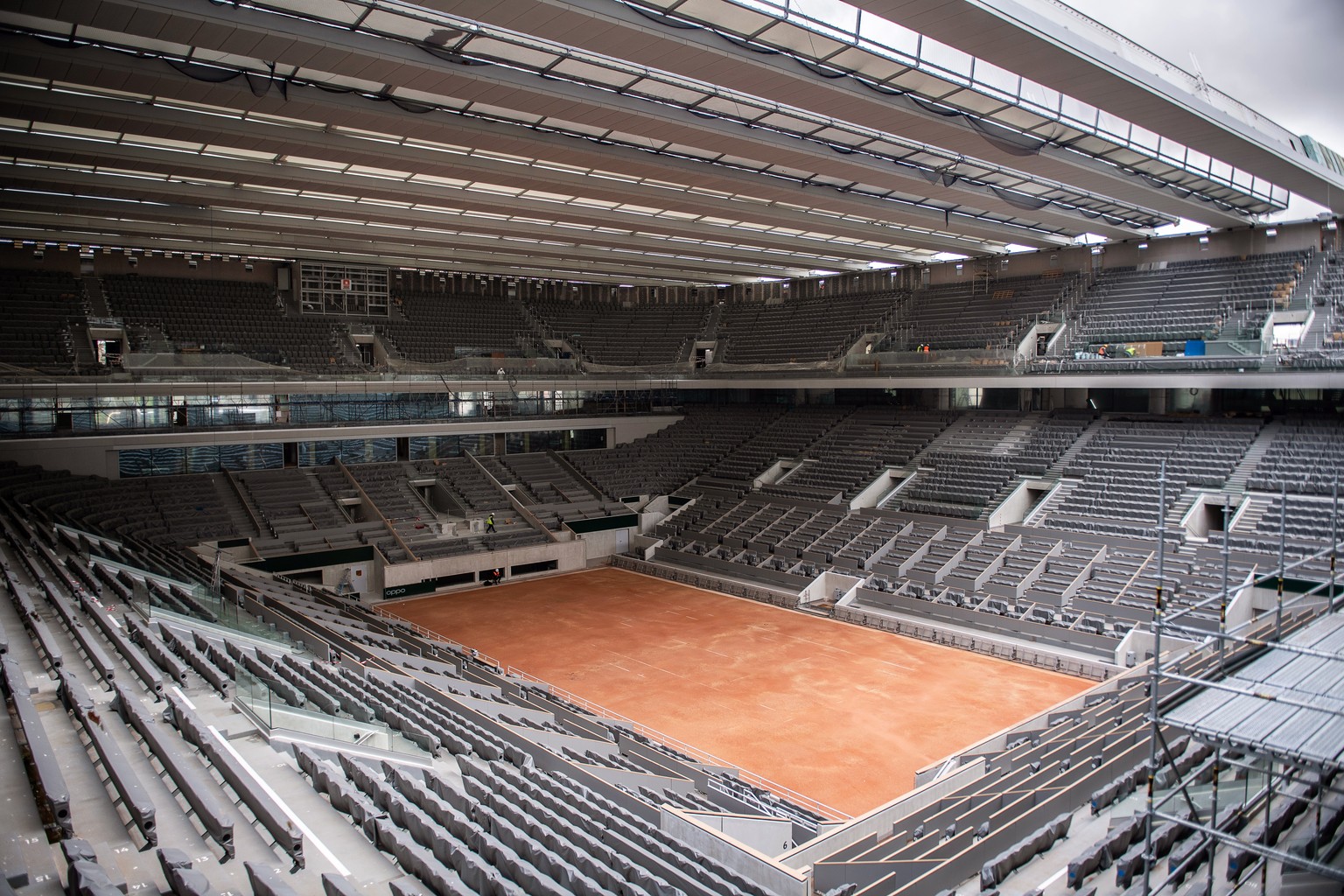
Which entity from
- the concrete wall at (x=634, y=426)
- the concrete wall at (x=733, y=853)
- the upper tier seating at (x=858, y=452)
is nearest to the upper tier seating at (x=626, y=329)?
the concrete wall at (x=634, y=426)

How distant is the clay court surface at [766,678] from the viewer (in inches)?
669

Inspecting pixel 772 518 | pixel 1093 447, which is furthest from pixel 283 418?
pixel 1093 447

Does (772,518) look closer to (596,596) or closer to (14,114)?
(596,596)

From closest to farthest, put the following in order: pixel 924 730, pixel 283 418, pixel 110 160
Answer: pixel 924 730, pixel 110 160, pixel 283 418

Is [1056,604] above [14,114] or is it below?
→ below

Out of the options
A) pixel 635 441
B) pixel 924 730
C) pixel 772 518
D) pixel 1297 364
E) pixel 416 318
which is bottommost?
pixel 924 730

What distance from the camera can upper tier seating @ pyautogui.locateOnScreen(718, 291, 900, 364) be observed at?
40.5 m

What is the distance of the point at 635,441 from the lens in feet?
141

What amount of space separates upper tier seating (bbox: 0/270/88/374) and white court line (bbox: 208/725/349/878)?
75.2ft

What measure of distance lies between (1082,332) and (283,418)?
2981cm

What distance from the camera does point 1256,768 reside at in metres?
8.79

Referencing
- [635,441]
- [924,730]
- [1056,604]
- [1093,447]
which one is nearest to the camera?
[924,730]

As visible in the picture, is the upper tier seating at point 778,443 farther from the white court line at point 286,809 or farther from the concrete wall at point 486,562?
the white court line at point 286,809

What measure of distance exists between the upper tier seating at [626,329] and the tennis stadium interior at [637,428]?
0.38m
